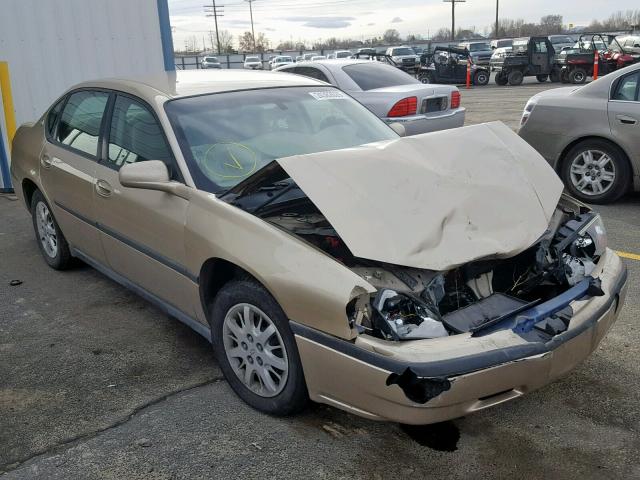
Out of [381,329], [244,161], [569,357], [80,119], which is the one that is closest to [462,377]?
[381,329]

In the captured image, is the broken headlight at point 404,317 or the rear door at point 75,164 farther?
the rear door at point 75,164

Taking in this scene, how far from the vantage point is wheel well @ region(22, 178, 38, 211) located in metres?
5.14

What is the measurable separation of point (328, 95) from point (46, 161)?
2.18m

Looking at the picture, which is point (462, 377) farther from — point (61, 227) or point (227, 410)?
point (61, 227)

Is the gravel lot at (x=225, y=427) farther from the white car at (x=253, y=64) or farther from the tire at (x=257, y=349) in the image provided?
the white car at (x=253, y=64)

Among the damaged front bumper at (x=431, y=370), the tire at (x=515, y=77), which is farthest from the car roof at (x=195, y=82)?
the tire at (x=515, y=77)

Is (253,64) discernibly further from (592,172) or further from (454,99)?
(592,172)

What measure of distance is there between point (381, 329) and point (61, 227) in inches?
124

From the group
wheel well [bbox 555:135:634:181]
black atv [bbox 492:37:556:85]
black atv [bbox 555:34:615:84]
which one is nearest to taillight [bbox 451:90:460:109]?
wheel well [bbox 555:135:634:181]

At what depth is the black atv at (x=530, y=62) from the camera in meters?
24.7

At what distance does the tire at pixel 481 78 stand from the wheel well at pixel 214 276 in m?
26.1

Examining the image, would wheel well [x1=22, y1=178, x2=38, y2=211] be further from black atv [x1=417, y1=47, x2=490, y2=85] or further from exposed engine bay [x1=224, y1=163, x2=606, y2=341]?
black atv [x1=417, y1=47, x2=490, y2=85]

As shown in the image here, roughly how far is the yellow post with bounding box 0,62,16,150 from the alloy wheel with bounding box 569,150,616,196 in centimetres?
672

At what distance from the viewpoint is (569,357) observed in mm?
2598
